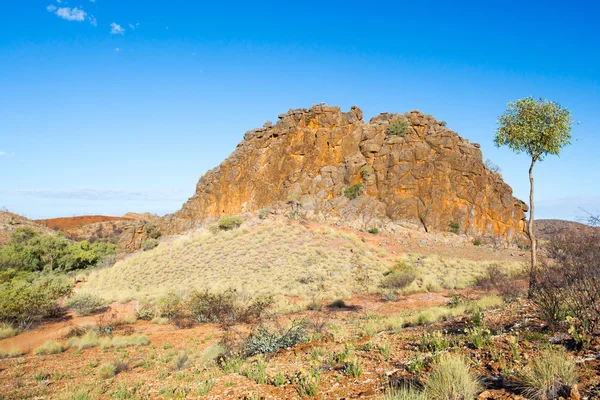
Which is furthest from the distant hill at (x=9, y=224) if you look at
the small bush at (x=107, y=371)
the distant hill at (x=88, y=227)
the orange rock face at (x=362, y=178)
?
the small bush at (x=107, y=371)

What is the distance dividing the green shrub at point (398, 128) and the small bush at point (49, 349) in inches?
1511

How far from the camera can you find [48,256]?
31688mm

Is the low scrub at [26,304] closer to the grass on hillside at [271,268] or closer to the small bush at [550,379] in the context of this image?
the grass on hillside at [271,268]

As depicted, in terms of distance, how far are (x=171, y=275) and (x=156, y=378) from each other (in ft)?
59.8

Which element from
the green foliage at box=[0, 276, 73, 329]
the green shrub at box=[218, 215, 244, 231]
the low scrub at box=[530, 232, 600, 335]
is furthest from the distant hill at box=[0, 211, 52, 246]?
the low scrub at box=[530, 232, 600, 335]

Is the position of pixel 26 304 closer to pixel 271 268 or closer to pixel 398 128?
pixel 271 268

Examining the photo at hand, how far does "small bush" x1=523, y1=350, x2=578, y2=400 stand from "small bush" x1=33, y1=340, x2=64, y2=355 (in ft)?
43.0

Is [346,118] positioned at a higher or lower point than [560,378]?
higher

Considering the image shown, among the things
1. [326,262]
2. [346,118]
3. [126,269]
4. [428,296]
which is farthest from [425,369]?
[346,118]

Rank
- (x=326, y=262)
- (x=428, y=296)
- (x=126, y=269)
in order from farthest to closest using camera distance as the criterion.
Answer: (x=126, y=269) → (x=326, y=262) → (x=428, y=296)

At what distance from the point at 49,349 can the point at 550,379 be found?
43.9ft

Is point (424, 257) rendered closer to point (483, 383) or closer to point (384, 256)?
point (384, 256)

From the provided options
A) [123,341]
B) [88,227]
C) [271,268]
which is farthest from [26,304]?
[88,227]

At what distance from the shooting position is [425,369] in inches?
199
